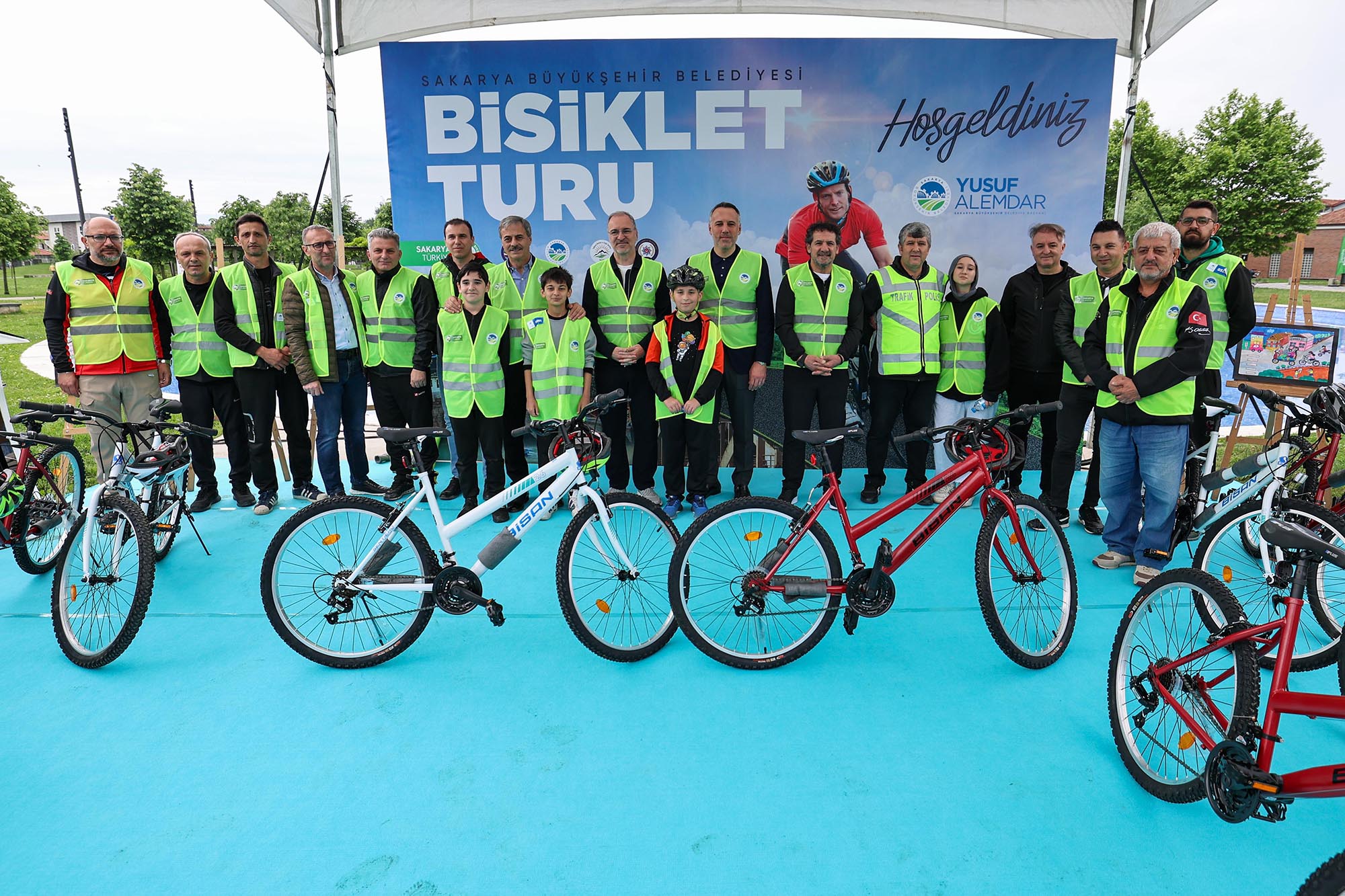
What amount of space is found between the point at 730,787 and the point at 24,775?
212 cm

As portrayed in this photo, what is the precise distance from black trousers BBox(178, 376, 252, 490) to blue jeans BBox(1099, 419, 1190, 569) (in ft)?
16.3

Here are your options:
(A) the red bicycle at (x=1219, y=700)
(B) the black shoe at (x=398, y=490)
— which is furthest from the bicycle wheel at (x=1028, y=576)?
(B) the black shoe at (x=398, y=490)

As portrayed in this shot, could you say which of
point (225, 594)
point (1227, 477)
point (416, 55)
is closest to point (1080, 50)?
point (1227, 477)

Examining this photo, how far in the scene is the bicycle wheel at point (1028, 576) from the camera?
8.80 feet

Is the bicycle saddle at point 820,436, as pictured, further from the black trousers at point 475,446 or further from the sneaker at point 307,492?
the sneaker at point 307,492

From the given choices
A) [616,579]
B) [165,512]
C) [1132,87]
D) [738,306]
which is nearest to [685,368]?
[738,306]

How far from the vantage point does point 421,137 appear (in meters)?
5.29

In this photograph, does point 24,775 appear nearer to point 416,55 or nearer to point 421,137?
point 421,137

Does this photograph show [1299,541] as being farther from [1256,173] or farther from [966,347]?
[1256,173]

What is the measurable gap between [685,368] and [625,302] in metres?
0.58

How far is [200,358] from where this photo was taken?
437cm

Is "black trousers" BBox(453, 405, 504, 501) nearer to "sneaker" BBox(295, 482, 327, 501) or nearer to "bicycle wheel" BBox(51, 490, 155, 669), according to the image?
"sneaker" BBox(295, 482, 327, 501)

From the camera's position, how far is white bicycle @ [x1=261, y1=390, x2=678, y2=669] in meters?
2.74

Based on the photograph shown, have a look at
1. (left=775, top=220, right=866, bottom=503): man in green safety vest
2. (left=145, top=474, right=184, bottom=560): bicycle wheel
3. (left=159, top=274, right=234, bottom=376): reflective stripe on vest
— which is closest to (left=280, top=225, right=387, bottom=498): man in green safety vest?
(left=159, top=274, right=234, bottom=376): reflective stripe on vest
